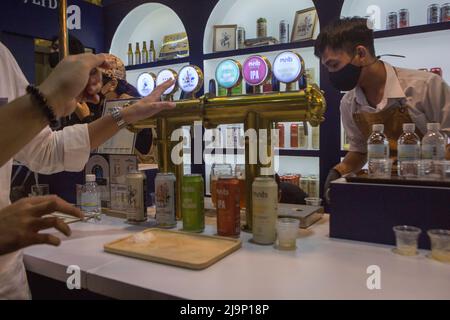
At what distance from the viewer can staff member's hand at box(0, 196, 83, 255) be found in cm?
58

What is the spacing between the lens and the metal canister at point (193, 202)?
42.3 inches

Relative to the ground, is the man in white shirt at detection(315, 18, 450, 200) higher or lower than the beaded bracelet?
higher

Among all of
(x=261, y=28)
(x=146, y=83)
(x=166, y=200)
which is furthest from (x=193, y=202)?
(x=146, y=83)

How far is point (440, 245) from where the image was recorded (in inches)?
33.6

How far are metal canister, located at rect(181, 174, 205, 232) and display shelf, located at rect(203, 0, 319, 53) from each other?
3022 millimetres

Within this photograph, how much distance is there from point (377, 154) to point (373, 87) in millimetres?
1120

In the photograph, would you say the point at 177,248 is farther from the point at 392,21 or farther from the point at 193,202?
the point at 392,21

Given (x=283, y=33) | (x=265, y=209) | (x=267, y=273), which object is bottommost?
(x=267, y=273)

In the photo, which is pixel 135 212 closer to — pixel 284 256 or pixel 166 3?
pixel 284 256

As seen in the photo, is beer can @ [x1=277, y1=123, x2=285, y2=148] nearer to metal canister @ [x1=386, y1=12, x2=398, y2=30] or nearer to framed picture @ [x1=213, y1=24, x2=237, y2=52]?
framed picture @ [x1=213, y1=24, x2=237, y2=52]

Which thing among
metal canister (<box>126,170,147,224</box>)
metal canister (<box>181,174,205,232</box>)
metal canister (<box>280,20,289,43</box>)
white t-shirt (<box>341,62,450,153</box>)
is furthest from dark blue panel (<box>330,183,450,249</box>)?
metal canister (<box>280,20,289,43</box>)

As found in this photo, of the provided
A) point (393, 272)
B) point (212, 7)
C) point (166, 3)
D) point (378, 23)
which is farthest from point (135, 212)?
point (166, 3)

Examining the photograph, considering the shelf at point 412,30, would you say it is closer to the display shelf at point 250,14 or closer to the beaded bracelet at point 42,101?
the display shelf at point 250,14

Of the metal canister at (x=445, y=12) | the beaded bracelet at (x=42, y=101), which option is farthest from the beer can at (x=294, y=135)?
the beaded bracelet at (x=42, y=101)
